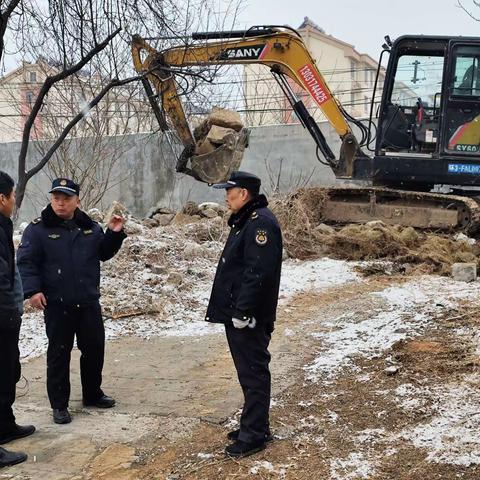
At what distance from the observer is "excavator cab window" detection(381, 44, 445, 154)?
1108cm

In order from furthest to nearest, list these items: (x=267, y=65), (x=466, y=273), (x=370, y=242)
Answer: (x=267, y=65), (x=370, y=242), (x=466, y=273)

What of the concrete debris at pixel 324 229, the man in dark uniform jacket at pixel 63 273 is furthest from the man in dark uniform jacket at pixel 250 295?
the concrete debris at pixel 324 229

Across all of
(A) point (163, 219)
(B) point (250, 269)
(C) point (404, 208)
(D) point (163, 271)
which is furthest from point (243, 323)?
(A) point (163, 219)

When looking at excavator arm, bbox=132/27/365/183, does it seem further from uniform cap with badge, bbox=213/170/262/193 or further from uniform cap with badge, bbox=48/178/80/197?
uniform cap with badge, bbox=213/170/262/193

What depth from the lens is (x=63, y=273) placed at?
4816mm

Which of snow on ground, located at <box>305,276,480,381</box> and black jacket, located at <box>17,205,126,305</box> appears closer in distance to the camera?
black jacket, located at <box>17,205,126,305</box>

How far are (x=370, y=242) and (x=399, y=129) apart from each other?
2481 mm

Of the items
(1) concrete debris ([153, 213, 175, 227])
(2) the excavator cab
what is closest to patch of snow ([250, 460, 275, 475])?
(2) the excavator cab

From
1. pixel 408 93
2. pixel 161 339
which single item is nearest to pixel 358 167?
pixel 408 93

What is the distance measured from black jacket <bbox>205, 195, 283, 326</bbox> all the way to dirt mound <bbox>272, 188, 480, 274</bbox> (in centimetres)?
540

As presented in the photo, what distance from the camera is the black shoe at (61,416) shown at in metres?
4.82

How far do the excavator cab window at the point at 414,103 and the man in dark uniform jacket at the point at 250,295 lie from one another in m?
7.71

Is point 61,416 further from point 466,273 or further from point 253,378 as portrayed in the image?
point 466,273

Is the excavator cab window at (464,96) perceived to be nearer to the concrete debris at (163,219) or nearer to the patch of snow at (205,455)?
the concrete debris at (163,219)
